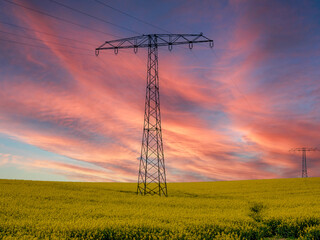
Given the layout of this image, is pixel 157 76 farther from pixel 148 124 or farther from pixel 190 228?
pixel 190 228

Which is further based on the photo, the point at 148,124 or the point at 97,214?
the point at 148,124

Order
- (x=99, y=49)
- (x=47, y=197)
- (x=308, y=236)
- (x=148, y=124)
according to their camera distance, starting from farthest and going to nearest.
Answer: (x=99, y=49) → (x=148, y=124) → (x=47, y=197) → (x=308, y=236)

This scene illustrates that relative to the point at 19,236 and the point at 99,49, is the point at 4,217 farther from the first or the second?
the point at 99,49

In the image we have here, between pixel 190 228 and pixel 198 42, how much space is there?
2833cm

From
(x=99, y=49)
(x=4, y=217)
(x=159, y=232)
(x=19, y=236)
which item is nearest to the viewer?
(x=19, y=236)

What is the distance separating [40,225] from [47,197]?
1621cm

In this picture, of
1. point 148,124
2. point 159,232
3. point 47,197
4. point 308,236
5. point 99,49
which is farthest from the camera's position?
point 99,49

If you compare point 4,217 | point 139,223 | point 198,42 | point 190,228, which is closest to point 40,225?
point 4,217

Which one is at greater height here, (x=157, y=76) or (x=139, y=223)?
(x=157, y=76)

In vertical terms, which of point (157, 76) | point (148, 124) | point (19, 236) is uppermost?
point (157, 76)

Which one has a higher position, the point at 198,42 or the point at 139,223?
the point at 198,42

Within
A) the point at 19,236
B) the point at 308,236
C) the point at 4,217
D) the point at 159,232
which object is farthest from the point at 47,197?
the point at 308,236

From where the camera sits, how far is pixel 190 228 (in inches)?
669

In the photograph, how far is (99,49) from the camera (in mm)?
43469
